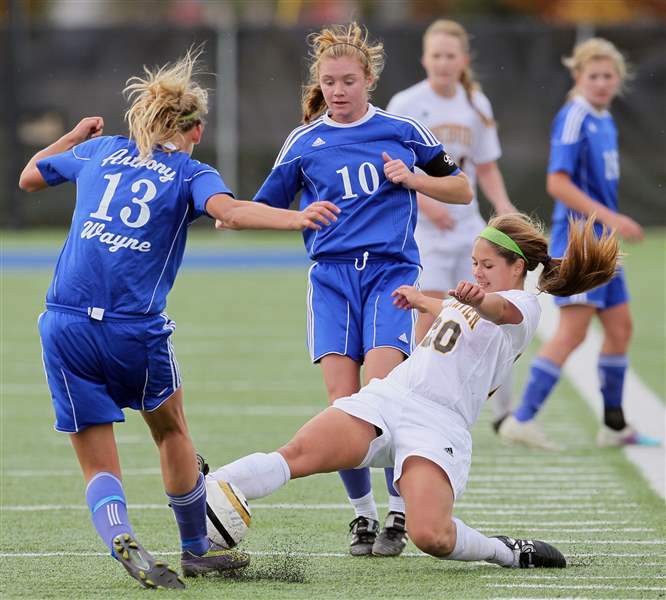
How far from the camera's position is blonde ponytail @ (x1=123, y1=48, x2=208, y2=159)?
5.04 meters

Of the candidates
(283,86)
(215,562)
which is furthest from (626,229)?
(283,86)

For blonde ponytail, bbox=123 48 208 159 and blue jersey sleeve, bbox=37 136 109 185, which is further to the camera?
blue jersey sleeve, bbox=37 136 109 185

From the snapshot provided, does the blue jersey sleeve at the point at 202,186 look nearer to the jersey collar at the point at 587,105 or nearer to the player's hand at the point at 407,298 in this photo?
the player's hand at the point at 407,298

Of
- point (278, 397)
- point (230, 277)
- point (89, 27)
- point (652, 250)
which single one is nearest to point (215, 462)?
point (278, 397)

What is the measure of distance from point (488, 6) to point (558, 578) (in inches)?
1620

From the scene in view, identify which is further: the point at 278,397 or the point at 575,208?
the point at 278,397

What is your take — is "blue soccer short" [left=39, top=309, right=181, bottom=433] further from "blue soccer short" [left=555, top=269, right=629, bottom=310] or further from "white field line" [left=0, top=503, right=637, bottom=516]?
"blue soccer short" [left=555, top=269, right=629, bottom=310]

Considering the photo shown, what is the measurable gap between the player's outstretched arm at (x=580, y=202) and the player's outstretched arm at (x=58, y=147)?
332cm

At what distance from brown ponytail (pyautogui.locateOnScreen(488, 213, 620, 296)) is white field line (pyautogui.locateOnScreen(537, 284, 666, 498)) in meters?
1.76

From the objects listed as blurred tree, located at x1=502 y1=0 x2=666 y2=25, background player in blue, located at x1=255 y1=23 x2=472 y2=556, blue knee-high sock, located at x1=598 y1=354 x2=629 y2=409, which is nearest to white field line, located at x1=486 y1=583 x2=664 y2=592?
background player in blue, located at x1=255 y1=23 x2=472 y2=556

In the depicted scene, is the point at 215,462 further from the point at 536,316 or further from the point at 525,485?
the point at 536,316

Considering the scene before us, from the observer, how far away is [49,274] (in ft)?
59.1

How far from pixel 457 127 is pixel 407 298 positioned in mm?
3120

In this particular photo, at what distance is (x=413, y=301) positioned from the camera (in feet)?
16.9
